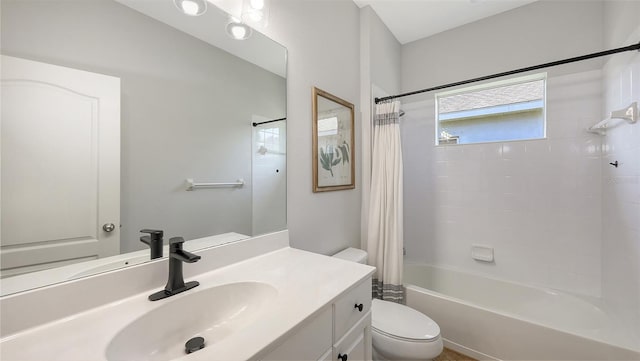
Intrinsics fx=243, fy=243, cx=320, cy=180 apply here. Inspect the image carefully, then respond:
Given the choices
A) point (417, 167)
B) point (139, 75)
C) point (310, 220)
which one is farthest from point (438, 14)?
point (139, 75)

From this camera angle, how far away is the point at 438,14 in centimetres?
217

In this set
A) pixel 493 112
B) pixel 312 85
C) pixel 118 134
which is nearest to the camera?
pixel 118 134

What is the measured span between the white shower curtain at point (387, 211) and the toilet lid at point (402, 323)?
0.32 m

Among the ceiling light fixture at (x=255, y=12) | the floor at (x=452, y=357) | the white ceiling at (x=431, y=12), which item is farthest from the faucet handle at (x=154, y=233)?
the white ceiling at (x=431, y=12)

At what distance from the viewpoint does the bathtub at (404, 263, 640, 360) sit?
1.35m

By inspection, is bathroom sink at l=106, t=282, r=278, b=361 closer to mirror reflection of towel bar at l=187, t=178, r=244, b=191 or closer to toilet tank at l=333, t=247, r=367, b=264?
mirror reflection of towel bar at l=187, t=178, r=244, b=191

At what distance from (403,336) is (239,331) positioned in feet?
3.53

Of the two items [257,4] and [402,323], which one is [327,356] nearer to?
[402,323]

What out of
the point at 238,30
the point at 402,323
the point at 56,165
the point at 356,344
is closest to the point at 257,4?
the point at 238,30

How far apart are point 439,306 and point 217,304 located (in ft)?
5.31

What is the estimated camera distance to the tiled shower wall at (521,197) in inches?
73.5

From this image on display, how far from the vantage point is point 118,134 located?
0.80 metres

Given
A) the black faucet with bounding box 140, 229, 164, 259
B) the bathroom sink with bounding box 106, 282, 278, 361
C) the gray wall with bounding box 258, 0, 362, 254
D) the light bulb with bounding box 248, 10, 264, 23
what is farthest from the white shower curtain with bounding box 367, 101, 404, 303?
the black faucet with bounding box 140, 229, 164, 259

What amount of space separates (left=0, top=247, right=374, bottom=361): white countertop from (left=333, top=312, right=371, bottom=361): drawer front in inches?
7.6
